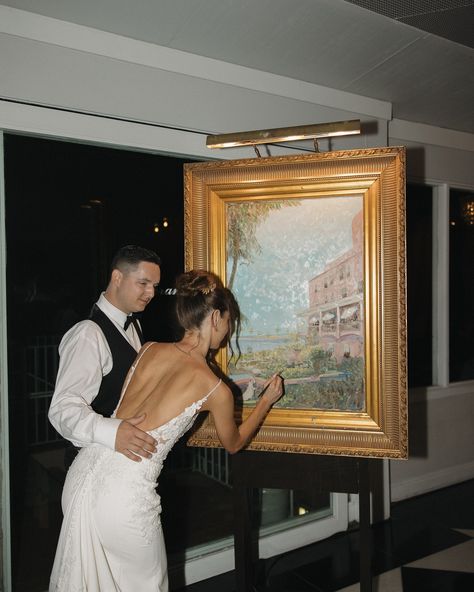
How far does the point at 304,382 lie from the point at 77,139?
1504 mm

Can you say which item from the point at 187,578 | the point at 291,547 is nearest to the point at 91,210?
the point at 187,578

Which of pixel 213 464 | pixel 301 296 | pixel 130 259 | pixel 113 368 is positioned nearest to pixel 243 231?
pixel 301 296

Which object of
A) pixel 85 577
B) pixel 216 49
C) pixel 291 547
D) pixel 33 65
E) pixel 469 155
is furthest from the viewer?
pixel 469 155

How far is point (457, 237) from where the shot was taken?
421 cm

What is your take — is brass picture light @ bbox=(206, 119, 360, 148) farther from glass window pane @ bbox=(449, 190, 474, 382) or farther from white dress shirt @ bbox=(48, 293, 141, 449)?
Result: glass window pane @ bbox=(449, 190, 474, 382)

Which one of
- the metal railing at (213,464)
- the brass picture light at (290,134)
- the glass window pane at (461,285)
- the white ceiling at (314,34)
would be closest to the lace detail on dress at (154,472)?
the brass picture light at (290,134)

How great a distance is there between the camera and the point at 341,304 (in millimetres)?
2002

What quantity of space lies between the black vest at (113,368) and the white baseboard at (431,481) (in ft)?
8.24

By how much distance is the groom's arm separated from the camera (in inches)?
68.1

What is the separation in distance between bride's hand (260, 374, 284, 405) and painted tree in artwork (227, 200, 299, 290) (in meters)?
0.43

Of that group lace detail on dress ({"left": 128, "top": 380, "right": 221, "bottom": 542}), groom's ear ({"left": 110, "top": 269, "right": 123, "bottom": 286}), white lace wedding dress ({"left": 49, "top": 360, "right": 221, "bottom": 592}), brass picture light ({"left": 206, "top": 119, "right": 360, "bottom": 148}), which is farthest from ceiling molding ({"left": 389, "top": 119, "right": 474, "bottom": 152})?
white lace wedding dress ({"left": 49, "top": 360, "right": 221, "bottom": 592})

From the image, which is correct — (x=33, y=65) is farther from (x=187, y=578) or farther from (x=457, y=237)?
(x=457, y=237)

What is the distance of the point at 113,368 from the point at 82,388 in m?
0.17

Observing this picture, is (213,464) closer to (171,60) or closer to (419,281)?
(419,281)
